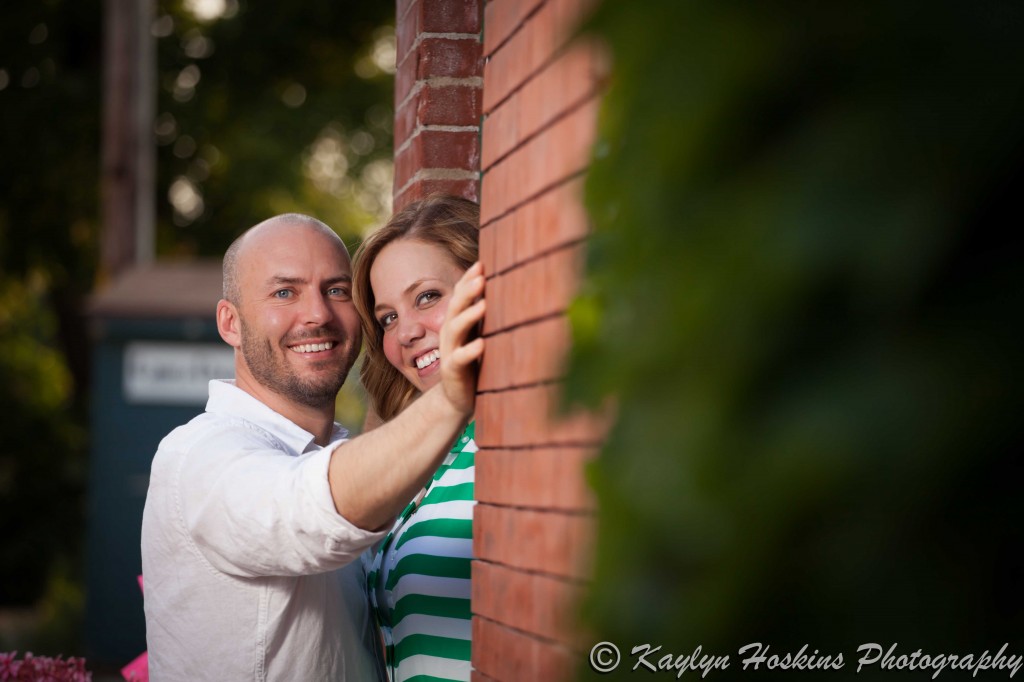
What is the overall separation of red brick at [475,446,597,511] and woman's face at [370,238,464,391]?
0.97 metres

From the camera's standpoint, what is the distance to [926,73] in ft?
2.71

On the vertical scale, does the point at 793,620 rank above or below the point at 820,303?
below

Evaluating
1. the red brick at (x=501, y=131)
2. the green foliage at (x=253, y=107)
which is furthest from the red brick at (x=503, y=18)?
the green foliage at (x=253, y=107)

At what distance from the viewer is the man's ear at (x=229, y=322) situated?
11.2 feet

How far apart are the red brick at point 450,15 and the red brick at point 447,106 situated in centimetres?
16

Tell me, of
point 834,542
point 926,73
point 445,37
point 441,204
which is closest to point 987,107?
point 926,73

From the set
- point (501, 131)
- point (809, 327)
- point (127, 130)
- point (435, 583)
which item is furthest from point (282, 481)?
point (127, 130)

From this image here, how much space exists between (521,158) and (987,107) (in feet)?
3.44

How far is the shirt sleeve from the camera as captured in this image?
82.1 inches

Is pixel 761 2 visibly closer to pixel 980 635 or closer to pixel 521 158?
pixel 980 635

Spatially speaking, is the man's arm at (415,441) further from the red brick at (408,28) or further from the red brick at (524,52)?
the red brick at (408,28)

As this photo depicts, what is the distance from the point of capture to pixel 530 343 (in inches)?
66.8

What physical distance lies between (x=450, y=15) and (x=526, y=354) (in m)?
1.98

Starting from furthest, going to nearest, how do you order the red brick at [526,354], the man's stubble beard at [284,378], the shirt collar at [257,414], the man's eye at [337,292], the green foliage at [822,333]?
the man's eye at [337,292] < the man's stubble beard at [284,378] < the shirt collar at [257,414] < the red brick at [526,354] < the green foliage at [822,333]
